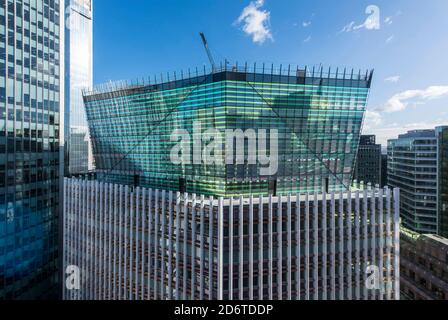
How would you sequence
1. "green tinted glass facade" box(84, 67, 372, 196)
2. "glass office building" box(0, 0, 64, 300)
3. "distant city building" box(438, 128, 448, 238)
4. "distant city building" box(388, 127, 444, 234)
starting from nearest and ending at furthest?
"green tinted glass facade" box(84, 67, 372, 196)
"glass office building" box(0, 0, 64, 300)
"distant city building" box(438, 128, 448, 238)
"distant city building" box(388, 127, 444, 234)

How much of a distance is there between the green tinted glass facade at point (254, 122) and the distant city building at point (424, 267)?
29949mm

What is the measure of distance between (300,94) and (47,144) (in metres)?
61.5

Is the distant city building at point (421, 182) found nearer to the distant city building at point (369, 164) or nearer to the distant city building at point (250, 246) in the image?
the distant city building at point (369, 164)

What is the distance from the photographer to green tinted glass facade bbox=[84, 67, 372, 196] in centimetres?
5728

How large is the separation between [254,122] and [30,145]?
52446mm

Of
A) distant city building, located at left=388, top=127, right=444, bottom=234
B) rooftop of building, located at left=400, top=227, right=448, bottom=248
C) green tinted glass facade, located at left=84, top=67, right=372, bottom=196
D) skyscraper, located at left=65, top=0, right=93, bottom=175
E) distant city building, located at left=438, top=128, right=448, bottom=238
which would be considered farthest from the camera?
distant city building, located at left=388, top=127, right=444, bottom=234

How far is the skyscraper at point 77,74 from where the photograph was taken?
128 meters

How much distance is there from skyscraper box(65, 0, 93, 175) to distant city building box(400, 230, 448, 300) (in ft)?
373

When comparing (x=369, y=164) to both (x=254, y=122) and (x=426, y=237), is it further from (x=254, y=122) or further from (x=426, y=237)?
(x=254, y=122)

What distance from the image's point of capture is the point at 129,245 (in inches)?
2530

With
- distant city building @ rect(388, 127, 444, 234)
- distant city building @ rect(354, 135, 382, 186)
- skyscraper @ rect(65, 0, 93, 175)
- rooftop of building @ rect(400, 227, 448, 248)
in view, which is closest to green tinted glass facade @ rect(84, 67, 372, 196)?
rooftop of building @ rect(400, 227, 448, 248)

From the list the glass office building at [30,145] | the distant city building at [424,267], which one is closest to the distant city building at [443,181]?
the distant city building at [424,267]

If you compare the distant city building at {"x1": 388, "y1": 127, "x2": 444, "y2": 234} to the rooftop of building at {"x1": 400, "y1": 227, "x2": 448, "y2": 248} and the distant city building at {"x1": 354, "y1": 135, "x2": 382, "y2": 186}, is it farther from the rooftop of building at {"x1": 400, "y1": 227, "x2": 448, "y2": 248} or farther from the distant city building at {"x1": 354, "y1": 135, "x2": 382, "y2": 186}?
the rooftop of building at {"x1": 400, "y1": 227, "x2": 448, "y2": 248}

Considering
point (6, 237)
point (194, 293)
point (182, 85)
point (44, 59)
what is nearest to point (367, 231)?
point (194, 293)
